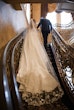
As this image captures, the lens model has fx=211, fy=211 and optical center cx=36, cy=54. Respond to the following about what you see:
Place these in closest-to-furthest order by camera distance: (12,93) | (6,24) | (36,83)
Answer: (12,93) → (36,83) → (6,24)

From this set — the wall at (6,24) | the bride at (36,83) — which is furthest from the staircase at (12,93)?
Answer: the wall at (6,24)

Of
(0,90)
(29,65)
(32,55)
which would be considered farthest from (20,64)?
(0,90)

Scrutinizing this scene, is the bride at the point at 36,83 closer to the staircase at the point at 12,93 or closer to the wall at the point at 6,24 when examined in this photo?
the staircase at the point at 12,93

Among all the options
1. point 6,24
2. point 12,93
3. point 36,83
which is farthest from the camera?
point 6,24

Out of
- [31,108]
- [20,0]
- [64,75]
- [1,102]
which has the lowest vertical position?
[31,108]

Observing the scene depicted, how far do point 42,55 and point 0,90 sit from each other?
358 centimetres

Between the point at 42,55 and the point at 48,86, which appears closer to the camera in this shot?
the point at 48,86

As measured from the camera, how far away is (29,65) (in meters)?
4.22

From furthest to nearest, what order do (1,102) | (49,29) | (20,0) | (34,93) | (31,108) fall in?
1. (49,29)
2. (20,0)
3. (34,93)
4. (31,108)
5. (1,102)

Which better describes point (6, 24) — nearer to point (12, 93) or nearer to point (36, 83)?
point (36, 83)

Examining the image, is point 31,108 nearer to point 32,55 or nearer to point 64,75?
point 64,75

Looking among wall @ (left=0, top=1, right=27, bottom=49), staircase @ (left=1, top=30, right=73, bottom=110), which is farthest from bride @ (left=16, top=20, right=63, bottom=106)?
wall @ (left=0, top=1, right=27, bottom=49)

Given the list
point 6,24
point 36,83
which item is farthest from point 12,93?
point 6,24

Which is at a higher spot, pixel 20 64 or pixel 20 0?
pixel 20 0
